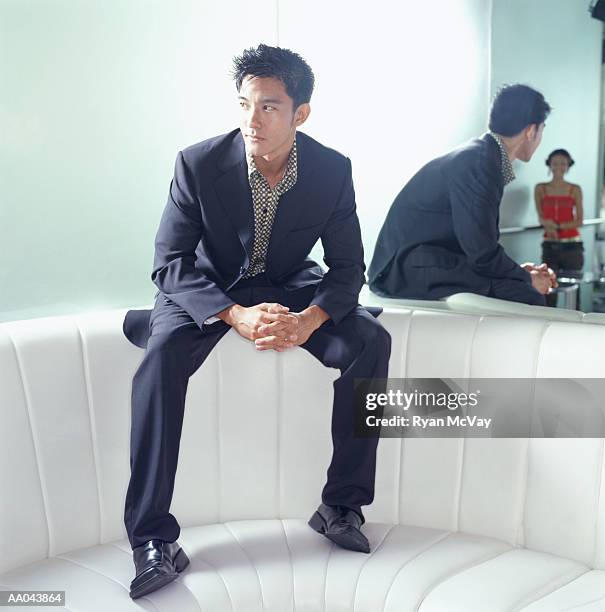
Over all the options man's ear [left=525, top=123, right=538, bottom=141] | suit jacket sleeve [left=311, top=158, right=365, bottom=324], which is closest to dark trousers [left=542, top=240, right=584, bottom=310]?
man's ear [left=525, top=123, right=538, bottom=141]

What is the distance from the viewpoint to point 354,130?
2961 mm

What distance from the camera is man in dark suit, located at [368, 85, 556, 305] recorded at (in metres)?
2.57

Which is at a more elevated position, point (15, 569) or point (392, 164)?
point (392, 164)

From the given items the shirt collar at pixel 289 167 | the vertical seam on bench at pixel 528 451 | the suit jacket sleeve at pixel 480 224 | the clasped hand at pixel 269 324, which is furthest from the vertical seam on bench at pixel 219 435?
the suit jacket sleeve at pixel 480 224

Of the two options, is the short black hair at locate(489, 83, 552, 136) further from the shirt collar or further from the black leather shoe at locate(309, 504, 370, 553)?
the black leather shoe at locate(309, 504, 370, 553)

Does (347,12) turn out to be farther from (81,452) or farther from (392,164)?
(81,452)

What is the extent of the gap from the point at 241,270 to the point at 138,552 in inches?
29.8

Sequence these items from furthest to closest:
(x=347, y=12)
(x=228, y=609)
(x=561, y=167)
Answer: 1. (x=347, y=12)
2. (x=561, y=167)
3. (x=228, y=609)

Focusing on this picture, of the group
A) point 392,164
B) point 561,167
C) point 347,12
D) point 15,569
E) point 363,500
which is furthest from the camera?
point 392,164

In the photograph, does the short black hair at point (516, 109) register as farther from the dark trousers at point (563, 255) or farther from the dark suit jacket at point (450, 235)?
the dark trousers at point (563, 255)

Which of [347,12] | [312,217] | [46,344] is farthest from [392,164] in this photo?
[46,344]

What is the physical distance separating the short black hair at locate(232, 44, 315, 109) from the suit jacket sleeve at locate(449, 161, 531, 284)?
2.62 feet

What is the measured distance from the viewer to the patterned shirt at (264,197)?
2135 millimetres

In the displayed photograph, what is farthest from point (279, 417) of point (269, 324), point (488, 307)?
point (488, 307)
